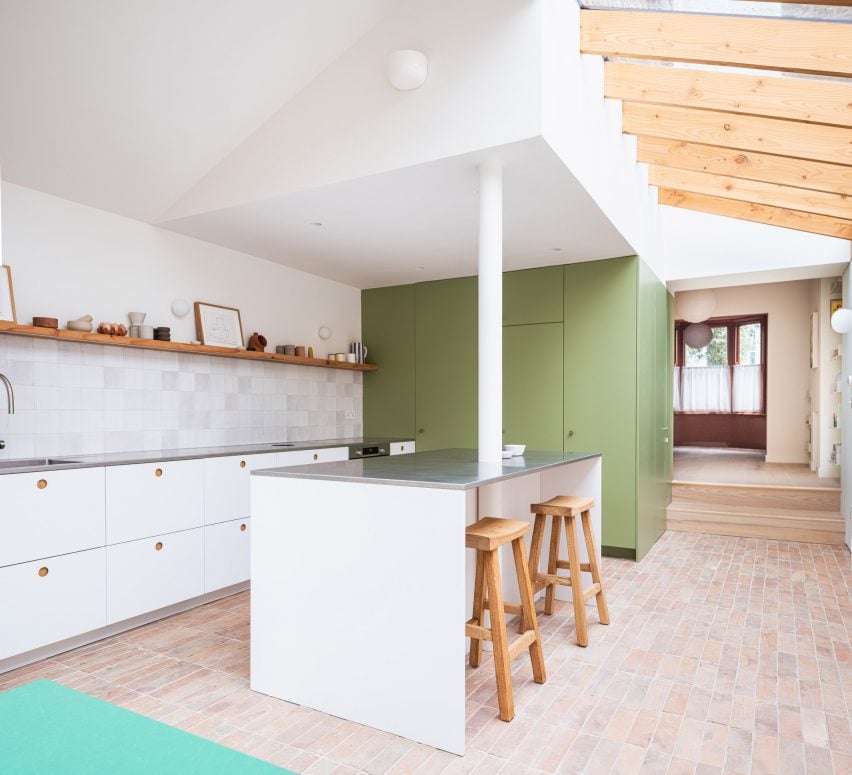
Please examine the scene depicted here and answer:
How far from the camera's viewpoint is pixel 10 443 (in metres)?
3.29

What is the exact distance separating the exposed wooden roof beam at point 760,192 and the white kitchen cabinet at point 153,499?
402cm

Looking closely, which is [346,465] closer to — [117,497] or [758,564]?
[117,497]

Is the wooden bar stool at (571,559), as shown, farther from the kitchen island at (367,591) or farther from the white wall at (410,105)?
the white wall at (410,105)

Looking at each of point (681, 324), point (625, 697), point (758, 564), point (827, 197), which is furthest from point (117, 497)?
point (681, 324)

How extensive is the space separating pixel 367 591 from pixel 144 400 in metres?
2.41

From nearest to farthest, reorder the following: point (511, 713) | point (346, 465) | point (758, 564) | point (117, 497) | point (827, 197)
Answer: point (511, 713) → point (346, 465) → point (117, 497) → point (827, 197) → point (758, 564)

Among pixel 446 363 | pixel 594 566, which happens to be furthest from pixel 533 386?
pixel 594 566

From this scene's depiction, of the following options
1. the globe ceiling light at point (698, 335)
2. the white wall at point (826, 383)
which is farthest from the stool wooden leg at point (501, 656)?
the globe ceiling light at point (698, 335)

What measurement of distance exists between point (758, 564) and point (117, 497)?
4423mm

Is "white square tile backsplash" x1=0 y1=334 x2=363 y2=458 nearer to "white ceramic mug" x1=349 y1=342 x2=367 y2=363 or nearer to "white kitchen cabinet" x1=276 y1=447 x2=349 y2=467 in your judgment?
"white ceramic mug" x1=349 y1=342 x2=367 y2=363

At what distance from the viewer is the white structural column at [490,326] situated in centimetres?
309

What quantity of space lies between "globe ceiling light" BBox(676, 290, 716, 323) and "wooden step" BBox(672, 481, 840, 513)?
2.96m

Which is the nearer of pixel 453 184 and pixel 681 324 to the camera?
pixel 453 184

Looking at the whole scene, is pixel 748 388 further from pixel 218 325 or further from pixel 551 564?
pixel 218 325
